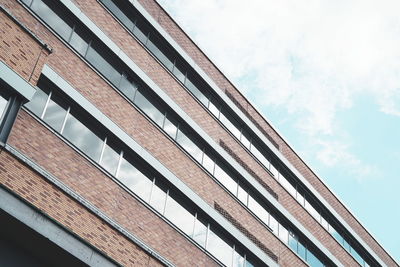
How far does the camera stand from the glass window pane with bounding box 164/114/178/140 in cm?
1821

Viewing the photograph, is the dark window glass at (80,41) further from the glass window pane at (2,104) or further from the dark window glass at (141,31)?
the glass window pane at (2,104)

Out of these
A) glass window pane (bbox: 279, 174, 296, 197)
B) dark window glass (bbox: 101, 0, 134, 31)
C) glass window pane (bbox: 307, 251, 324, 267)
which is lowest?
glass window pane (bbox: 307, 251, 324, 267)

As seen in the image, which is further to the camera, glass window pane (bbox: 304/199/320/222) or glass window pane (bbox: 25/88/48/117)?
glass window pane (bbox: 304/199/320/222)

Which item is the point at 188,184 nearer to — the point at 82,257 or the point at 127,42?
the point at 127,42

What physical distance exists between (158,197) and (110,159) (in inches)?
87.9

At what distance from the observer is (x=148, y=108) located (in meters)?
17.9

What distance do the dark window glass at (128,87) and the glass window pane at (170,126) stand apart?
70.7 inches

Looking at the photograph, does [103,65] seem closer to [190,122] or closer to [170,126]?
[170,126]

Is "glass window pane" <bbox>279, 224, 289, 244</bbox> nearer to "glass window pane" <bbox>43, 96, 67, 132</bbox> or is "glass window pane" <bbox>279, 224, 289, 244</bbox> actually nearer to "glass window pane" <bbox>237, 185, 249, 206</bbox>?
"glass window pane" <bbox>237, 185, 249, 206</bbox>

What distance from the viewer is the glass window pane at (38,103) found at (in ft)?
43.3

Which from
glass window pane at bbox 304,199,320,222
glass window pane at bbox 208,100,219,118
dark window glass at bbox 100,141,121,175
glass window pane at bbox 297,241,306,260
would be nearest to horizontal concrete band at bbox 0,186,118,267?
dark window glass at bbox 100,141,121,175

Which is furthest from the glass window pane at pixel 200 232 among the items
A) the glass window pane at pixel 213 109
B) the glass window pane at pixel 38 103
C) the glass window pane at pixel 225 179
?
the glass window pane at pixel 38 103

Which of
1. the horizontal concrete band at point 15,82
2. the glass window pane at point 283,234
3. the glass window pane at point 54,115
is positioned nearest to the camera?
the horizontal concrete band at point 15,82

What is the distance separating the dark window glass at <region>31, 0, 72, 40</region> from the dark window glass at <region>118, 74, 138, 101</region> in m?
2.51
